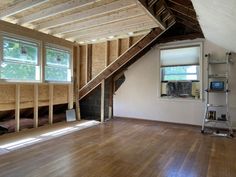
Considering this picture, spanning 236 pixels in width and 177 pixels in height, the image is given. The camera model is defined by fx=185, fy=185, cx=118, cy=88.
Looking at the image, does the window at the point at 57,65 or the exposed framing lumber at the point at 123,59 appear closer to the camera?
the exposed framing lumber at the point at 123,59

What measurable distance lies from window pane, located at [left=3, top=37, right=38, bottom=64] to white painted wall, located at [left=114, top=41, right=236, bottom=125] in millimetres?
2804

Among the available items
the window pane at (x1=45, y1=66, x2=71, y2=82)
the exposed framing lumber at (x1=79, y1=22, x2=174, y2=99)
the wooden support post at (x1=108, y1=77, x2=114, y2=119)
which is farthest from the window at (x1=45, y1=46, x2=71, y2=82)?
the wooden support post at (x1=108, y1=77, x2=114, y2=119)

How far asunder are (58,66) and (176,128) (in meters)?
3.72

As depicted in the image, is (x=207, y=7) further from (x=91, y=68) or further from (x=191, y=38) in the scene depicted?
(x=91, y=68)

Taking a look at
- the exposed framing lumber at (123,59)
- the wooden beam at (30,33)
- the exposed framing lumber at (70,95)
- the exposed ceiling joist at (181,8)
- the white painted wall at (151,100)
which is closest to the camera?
the exposed ceiling joist at (181,8)

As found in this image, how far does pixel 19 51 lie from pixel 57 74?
4.17 ft

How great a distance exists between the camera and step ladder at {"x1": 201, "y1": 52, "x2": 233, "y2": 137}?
173 inches

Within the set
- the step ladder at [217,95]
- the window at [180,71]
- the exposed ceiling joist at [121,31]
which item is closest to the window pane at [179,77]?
the window at [180,71]

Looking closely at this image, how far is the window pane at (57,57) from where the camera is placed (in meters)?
5.07

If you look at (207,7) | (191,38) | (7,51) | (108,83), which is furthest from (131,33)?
(7,51)

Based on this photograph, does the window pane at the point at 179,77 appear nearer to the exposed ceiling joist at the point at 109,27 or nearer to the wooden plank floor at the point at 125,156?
the wooden plank floor at the point at 125,156

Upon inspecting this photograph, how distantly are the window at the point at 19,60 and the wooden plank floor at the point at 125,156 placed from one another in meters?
1.81

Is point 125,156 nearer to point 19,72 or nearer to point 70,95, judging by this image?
point 19,72

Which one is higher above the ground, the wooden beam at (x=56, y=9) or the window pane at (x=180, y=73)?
the wooden beam at (x=56, y=9)
